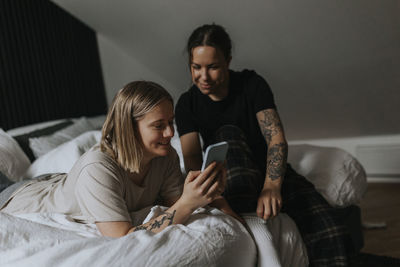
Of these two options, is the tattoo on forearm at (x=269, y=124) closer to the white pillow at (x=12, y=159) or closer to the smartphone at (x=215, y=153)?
the smartphone at (x=215, y=153)

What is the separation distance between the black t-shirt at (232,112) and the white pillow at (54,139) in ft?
3.14

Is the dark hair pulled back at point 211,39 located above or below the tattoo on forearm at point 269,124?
above

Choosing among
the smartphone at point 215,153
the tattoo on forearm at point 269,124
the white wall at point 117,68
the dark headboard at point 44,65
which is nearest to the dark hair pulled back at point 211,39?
the tattoo on forearm at point 269,124

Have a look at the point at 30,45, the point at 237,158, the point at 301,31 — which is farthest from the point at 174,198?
the point at 30,45

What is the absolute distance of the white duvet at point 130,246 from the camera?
0.87 metres

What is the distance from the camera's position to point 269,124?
4.87 ft

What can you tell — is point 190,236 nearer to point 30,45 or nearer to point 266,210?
point 266,210

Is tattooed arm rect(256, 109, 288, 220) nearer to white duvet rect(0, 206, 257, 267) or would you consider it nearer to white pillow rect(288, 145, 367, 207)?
white duvet rect(0, 206, 257, 267)

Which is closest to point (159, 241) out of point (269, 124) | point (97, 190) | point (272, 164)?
Answer: point (97, 190)

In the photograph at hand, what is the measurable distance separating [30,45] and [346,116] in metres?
2.46

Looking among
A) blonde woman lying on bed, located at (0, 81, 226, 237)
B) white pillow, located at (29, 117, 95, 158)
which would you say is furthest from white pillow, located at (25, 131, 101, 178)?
blonde woman lying on bed, located at (0, 81, 226, 237)

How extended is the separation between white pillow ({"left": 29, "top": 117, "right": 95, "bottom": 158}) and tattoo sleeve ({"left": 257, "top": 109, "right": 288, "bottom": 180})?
51.0 inches

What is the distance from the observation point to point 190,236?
37.7 inches

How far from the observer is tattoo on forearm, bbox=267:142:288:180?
136 cm
